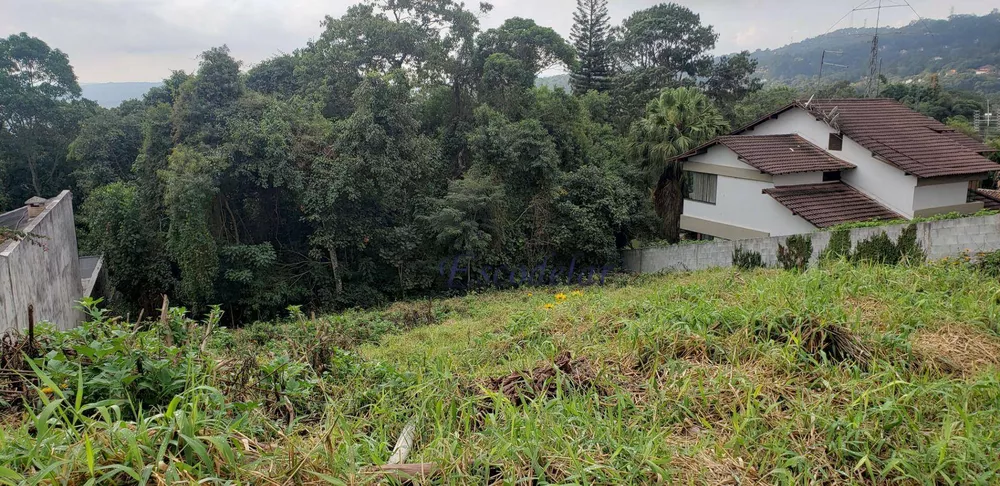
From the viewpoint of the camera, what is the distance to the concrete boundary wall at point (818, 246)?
8.26 meters

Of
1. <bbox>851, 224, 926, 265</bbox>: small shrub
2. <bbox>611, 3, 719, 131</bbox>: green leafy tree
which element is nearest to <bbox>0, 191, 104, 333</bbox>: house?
<bbox>851, 224, 926, 265</bbox>: small shrub

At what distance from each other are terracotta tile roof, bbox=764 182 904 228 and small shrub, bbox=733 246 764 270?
1317 mm

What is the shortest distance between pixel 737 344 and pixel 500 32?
53.3 ft

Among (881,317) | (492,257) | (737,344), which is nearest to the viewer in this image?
(737,344)

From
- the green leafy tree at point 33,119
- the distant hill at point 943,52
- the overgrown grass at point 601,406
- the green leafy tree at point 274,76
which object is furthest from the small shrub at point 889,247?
the distant hill at point 943,52

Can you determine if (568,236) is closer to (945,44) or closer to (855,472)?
(855,472)

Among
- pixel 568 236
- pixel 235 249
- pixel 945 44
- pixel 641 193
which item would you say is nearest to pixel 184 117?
pixel 235 249

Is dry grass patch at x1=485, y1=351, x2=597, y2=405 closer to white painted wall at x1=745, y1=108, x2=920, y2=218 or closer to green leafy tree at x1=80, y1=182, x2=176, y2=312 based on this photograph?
white painted wall at x1=745, y1=108, x2=920, y2=218

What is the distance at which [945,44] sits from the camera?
47.1 meters

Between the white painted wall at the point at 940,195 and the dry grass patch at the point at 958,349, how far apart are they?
413 inches

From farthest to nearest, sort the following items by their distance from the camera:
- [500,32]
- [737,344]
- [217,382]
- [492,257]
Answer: [500,32] → [492,257] → [737,344] → [217,382]

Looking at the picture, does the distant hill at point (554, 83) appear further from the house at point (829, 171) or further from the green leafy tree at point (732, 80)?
the green leafy tree at point (732, 80)

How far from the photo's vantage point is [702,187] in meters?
15.1

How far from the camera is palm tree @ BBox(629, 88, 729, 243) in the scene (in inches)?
621
